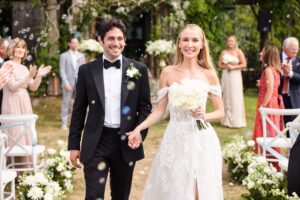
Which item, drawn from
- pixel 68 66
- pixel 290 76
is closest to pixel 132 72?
pixel 290 76

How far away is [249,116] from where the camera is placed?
43.8 feet

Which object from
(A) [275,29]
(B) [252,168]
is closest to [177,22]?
(A) [275,29]

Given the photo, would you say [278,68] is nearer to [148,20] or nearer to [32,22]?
[148,20]

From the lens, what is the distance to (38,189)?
5039 mm

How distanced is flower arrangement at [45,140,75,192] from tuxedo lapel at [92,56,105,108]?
2.41 metres

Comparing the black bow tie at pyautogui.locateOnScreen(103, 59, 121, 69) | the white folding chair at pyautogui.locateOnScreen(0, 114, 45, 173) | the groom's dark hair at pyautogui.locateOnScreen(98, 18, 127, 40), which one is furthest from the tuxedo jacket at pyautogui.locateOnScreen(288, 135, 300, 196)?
the white folding chair at pyautogui.locateOnScreen(0, 114, 45, 173)

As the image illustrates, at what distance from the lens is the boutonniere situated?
3.87m

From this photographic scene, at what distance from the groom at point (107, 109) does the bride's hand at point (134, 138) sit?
7cm

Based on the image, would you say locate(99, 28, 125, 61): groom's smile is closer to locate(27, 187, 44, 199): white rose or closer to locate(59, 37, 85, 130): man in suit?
locate(27, 187, 44, 199): white rose

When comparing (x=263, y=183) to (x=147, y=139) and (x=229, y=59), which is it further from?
(x=229, y=59)

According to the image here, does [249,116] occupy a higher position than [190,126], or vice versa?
[190,126]

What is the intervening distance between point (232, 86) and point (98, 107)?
792cm

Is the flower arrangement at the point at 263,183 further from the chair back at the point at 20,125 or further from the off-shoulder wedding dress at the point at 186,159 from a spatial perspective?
the chair back at the point at 20,125

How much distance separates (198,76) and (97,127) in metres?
1.04
